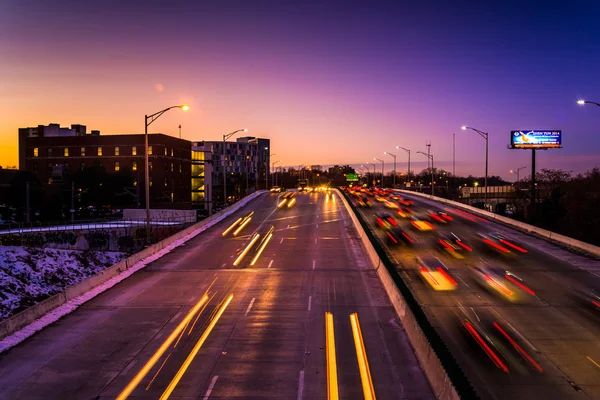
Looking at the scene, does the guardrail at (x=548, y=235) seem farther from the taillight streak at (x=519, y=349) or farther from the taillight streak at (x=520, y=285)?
the taillight streak at (x=519, y=349)

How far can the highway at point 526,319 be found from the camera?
12.3 meters

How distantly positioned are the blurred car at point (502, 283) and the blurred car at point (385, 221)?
61.4 ft

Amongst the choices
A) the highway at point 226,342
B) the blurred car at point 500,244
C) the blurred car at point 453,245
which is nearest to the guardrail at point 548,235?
the blurred car at point 500,244

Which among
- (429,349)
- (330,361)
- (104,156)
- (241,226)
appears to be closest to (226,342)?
(330,361)

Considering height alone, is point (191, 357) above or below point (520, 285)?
above

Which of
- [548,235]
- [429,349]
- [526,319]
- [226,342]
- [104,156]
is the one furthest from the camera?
[104,156]

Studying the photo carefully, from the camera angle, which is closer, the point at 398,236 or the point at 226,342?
the point at 226,342

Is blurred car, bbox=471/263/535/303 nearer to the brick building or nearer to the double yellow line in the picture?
the double yellow line

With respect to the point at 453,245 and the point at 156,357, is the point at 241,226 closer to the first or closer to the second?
the point at 453,245

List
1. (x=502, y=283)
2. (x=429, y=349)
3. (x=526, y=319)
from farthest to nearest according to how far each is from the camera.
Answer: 1. (x=502, y=283)
2. (x=526, y=319)
3. (x=429, y=349)

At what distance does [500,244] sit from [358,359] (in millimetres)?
24795

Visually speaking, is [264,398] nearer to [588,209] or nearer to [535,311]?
[535,311]

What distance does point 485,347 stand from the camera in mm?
14812

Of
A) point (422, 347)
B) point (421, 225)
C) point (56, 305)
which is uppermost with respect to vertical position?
point (421, 225)
